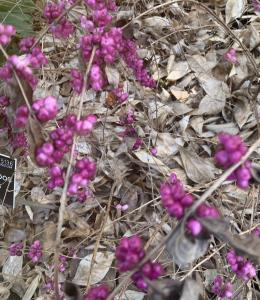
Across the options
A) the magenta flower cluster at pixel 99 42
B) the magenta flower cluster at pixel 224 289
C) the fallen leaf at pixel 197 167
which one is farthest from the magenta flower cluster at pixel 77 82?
the fallen leaf at pixel 197 167

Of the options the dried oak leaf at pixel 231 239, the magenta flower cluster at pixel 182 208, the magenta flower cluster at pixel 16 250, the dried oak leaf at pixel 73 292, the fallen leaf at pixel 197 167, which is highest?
→ the magenta flower cluster at pixel 182 208

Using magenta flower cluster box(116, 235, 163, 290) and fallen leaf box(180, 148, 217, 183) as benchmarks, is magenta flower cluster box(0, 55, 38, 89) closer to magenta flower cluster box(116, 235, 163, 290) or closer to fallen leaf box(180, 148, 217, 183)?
magenta flower cluster box(116, 235, 163, 290)

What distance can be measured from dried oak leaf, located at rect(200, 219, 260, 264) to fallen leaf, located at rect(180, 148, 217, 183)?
610 millimetres

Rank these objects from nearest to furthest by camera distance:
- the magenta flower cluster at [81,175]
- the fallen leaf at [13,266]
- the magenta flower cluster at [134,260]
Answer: the magenta flower cluster at [134,260]
the magenta flower cluster at [81,175]
the fallen leaf at [13,266]

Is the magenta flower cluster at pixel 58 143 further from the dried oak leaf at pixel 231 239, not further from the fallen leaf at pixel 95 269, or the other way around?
the fallen leaf at pixel 95 269

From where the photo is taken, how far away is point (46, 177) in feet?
4.33

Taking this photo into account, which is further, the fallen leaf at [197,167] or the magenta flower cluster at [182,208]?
the fallen leaf at [197,167]

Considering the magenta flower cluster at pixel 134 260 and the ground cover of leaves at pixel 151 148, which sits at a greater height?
the magenta flower cluster at pixel 134 260

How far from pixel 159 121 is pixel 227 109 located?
7.7 inches

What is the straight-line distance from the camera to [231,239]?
1.94 feet

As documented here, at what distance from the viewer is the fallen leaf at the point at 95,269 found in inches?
47.4

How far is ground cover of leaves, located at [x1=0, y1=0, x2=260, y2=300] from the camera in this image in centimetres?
122

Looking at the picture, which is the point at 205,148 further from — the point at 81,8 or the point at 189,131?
the point at 81,8

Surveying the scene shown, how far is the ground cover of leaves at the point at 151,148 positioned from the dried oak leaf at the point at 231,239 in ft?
1.64
